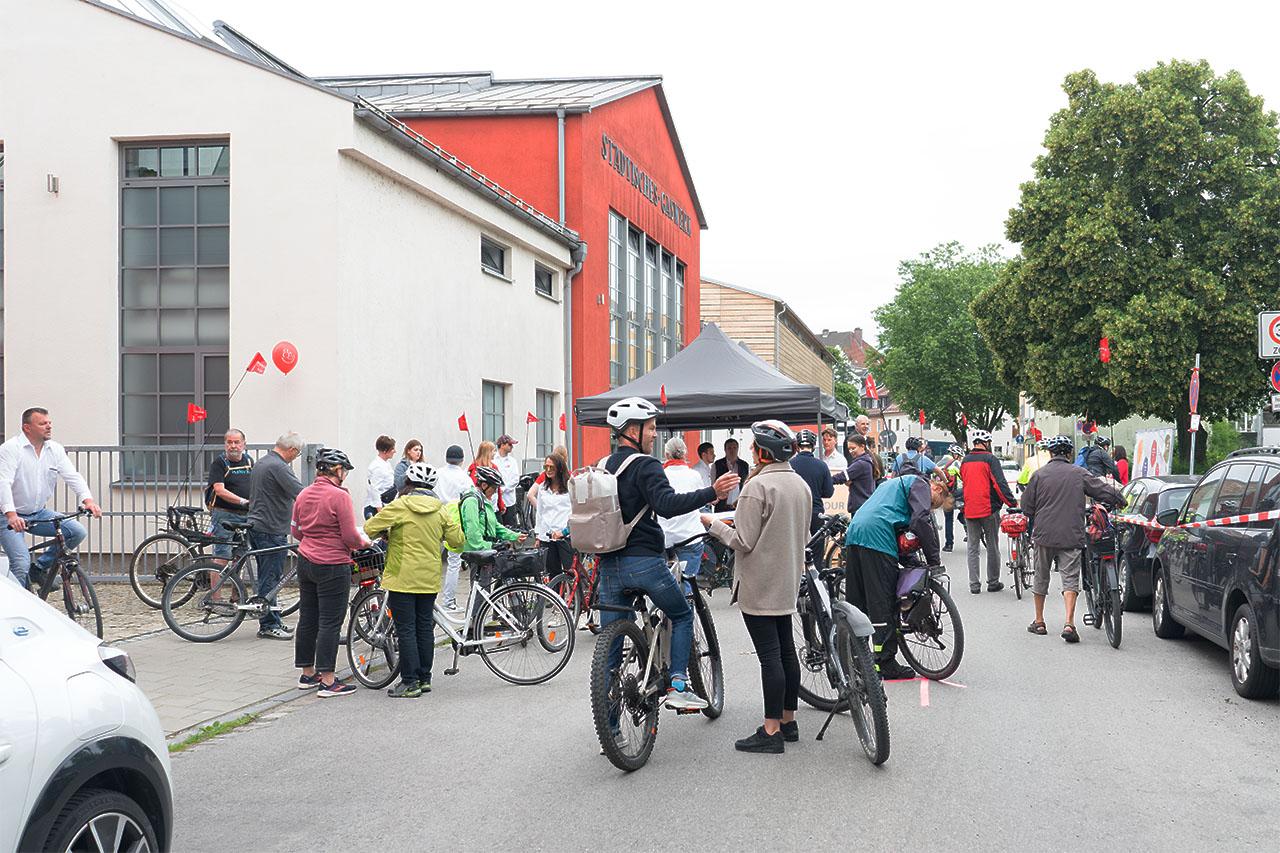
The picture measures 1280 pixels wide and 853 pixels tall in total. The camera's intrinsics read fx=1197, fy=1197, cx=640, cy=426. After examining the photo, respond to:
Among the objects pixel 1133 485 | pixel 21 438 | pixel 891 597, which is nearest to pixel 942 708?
pixel 891 597

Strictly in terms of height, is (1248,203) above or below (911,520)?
above

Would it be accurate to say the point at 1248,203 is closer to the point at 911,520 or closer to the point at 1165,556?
the point at 1165,556

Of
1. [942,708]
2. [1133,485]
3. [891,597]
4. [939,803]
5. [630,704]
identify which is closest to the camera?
[939,803]

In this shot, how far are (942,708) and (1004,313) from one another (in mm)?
29652

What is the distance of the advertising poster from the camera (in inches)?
933

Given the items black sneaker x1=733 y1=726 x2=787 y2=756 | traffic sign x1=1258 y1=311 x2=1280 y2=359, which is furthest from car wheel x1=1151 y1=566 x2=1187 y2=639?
black sneaker x1=733 y1=726 x2=787 y2=756

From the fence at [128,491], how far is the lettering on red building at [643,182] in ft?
47.8

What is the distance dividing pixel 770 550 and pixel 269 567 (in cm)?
592

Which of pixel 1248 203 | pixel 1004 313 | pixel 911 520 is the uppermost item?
pixel 1248 203

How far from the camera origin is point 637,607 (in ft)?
21.2

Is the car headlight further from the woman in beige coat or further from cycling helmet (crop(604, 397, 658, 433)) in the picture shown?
the woman in beige coat

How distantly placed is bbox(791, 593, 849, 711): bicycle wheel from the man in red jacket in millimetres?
7290

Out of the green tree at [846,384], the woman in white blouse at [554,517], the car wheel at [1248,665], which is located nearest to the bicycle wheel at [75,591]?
the woman in white blouse at [554,517]

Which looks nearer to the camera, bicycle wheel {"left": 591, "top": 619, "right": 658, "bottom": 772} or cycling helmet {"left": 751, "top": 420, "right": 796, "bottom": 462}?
bicycle wheel {"left": 591, "top": 619, "right": 658, "bottom": 772}
